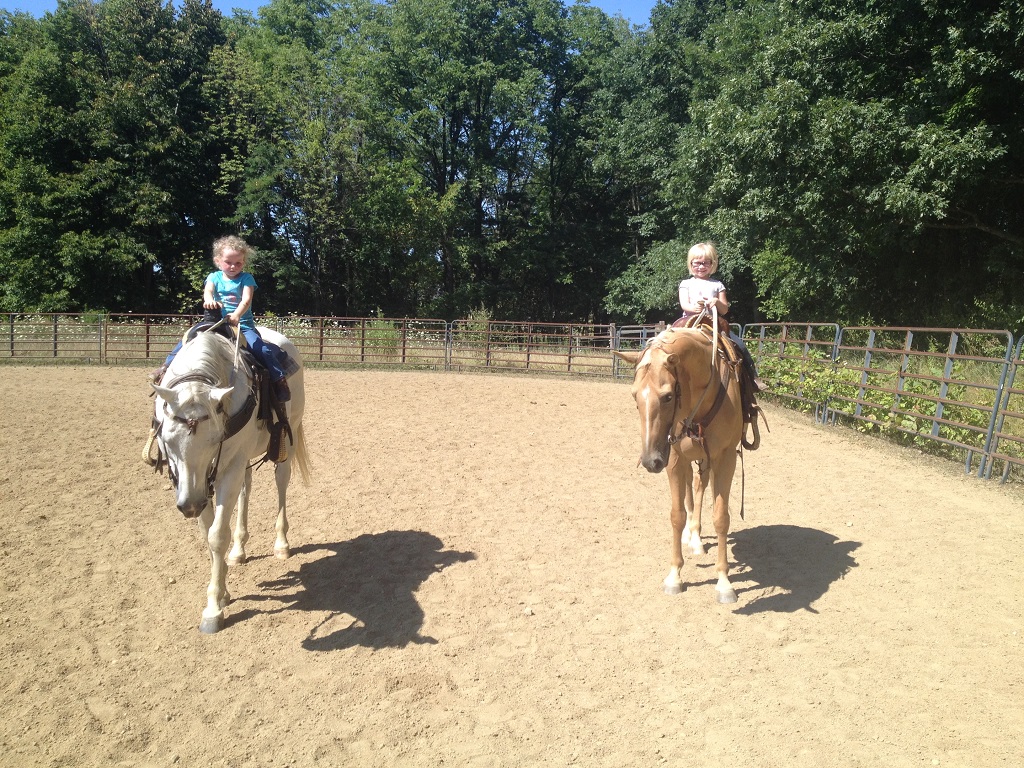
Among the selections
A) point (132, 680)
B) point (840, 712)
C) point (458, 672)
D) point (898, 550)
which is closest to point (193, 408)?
point (132, 680)

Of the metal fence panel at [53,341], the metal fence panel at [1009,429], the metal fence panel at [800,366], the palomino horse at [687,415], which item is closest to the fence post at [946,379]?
the metal fence panel at [1009,429]

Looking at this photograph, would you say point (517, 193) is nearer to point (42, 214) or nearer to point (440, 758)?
point (42, 214)

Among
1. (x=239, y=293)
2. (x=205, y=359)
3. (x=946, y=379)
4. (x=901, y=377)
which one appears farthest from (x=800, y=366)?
(x=205, y=359)

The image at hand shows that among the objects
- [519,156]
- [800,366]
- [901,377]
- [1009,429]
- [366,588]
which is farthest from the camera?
[519,156]

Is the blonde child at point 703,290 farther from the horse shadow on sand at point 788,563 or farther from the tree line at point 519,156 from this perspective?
the tree line at point 519,156

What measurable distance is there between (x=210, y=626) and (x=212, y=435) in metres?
1.25

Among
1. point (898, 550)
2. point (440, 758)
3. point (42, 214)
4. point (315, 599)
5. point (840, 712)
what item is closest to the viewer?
point (440, 758)

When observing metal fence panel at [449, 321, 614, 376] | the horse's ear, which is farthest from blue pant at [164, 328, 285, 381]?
metal fence panel at [449, 321, 614, 376]

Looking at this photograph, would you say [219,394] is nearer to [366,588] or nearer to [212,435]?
[212,435]

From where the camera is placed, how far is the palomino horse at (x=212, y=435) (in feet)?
11.5

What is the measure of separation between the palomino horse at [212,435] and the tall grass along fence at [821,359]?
7.80 metres

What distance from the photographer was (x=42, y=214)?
25.8 meters

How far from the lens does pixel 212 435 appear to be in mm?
3621

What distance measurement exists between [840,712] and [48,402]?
12.5m
